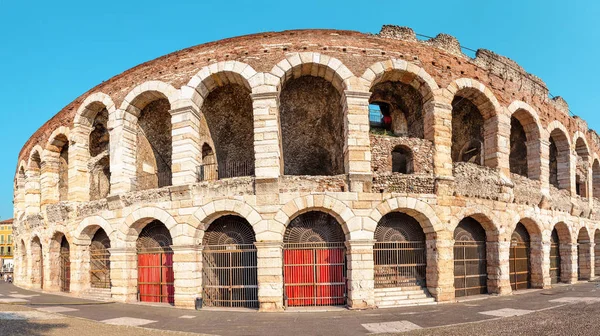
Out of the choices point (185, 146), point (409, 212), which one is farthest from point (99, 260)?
point (409, 212)

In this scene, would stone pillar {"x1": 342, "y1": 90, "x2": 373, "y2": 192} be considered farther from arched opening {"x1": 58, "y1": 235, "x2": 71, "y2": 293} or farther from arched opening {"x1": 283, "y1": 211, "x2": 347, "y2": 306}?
arched opening {"x1": 58, "y1": 235, "x2": 71, "y2": 293}

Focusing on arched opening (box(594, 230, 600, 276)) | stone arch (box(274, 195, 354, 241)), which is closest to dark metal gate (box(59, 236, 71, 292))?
stone arch (box(274, 195, 354, 241))

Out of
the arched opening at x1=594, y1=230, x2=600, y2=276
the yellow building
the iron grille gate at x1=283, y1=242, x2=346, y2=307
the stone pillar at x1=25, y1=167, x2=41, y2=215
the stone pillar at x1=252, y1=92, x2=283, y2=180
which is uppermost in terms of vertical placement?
the stone pillar at x1=252, y1=92, x2=283, y2=180

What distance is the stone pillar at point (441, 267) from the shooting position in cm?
1145

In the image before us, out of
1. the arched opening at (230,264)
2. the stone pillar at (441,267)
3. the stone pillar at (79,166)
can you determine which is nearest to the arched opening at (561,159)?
the stone pillar at (441,267)

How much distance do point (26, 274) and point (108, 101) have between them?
40.0 ft

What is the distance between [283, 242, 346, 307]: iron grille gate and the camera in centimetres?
1116

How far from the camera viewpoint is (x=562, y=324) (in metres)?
8.46

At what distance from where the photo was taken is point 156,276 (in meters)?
12.6

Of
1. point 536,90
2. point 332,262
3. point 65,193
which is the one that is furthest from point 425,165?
point 65,193

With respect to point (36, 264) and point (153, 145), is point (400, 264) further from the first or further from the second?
point (36, 264)

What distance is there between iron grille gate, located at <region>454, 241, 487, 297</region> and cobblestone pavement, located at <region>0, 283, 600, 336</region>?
755mm

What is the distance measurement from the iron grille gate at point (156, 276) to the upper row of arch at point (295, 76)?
4690 millimetres

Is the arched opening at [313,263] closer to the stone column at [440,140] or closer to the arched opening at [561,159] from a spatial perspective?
the stone column at [440,140]
